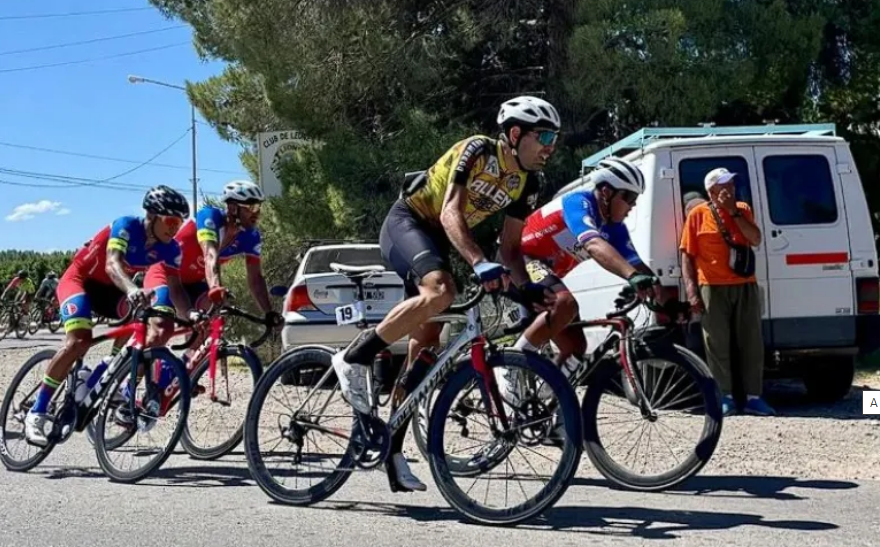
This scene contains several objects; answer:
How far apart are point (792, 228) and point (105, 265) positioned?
17.2 feet

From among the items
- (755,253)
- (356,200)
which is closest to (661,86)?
(356,200)

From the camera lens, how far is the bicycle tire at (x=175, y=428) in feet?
19.9

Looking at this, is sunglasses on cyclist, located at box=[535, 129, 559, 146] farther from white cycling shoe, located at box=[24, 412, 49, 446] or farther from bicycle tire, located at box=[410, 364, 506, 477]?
white cycling shoe, located at box=[24, 412, 49, 446]

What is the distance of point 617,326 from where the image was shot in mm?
5516

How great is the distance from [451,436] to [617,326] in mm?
1135

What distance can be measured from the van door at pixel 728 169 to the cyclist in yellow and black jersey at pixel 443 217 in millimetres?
3250

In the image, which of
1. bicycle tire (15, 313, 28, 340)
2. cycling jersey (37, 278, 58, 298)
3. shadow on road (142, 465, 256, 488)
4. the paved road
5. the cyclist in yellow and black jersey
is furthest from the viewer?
cycling jersey (37, 278, 58, 298)

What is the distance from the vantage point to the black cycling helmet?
652cm

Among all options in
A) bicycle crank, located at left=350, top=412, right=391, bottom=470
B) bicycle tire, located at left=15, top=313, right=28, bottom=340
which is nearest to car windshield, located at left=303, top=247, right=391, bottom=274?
bicycle crank, located at left=350, top=412, right=391, bottom=470

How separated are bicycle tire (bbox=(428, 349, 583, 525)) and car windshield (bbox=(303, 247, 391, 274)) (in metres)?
6.06

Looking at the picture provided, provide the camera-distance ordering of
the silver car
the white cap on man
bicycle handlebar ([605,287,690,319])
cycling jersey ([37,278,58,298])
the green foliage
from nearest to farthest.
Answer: bicycle handlebar ([605,287,690,319]) → the white cap on man → the silver car → cycling jersey ([37,278,58,298]) → the green foliage

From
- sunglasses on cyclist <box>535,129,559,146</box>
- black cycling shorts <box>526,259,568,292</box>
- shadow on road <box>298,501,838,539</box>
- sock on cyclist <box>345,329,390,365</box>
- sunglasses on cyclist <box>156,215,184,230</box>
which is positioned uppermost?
sunglasses on cyclist <box>535,129,559,146</box>

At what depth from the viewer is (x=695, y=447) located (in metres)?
5.33

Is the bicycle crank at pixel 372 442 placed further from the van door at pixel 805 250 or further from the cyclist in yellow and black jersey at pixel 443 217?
the van door at pixel 805 250
